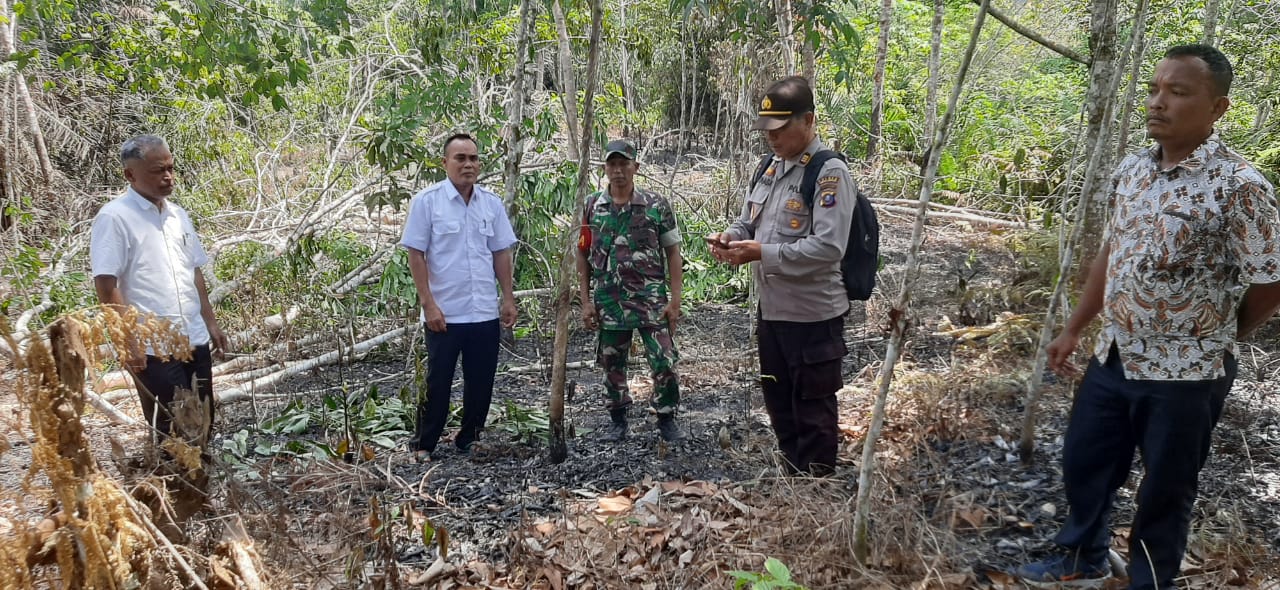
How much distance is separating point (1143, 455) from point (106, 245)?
155 inches

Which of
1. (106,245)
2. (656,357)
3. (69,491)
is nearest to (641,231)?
(656,357)

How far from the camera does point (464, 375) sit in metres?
4.22

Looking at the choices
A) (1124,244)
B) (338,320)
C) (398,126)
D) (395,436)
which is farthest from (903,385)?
(338,320)

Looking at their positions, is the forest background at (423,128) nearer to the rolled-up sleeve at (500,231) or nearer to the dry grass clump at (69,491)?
the rolled-up sleeve at (500,231)

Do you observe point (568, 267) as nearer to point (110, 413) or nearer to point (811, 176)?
point (811, 176)

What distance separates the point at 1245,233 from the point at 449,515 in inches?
120

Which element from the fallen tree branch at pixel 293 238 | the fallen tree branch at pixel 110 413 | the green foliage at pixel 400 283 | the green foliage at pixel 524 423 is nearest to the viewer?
the fallen tree branch at pixel 110 413

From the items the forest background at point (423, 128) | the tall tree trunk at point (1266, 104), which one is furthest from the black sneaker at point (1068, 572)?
the tall tree trunk at point (1266, 104)

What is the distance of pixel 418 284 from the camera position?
156 inches

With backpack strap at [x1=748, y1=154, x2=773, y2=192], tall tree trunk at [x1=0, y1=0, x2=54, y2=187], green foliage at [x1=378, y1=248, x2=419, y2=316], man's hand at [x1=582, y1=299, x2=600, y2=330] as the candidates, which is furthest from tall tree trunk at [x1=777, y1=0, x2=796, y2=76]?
tall tree trunk at [x1=0, y1=0, x2=54, y2=187]

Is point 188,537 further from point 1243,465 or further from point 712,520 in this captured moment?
point 1243,465

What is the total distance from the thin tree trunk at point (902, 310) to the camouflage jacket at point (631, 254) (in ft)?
6.54

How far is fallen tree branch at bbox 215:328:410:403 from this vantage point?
5.34 meters

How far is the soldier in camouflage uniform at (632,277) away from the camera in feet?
14.2
